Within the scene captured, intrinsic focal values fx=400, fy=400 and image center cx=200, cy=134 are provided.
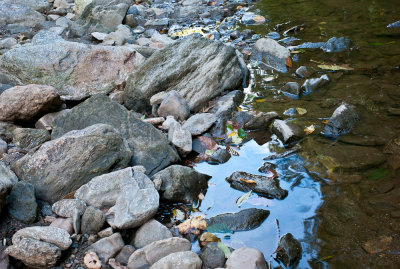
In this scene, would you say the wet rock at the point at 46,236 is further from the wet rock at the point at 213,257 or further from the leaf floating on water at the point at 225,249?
the leaf floating on water at the point at 225,249

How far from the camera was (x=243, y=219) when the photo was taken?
352 cm

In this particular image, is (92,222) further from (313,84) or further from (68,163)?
(313,84)

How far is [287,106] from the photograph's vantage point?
17.7ft

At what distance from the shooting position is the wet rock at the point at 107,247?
127 inches

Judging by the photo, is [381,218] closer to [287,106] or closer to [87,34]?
[287,106]

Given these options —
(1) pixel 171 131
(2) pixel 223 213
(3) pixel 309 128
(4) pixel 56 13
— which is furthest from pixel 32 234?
(4) pixel 56 13

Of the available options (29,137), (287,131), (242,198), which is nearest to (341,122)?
(287,131)

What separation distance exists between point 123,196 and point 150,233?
16.3 inches

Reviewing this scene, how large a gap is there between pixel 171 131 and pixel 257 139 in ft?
3.41

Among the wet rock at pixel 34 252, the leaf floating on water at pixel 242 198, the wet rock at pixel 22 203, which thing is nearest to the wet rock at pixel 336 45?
the leaf floating on water at pixel 242 198

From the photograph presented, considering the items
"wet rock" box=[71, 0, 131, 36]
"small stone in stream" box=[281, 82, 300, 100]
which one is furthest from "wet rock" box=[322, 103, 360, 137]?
"wet rock" box=[71, 0, 131, 36]

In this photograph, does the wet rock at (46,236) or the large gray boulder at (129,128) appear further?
the large gray boulder at (129,128)

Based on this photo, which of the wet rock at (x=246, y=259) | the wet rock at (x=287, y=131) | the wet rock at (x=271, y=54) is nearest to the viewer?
the wet rock at (x=246, y=259)

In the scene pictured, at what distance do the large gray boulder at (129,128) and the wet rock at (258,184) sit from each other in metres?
0.75
